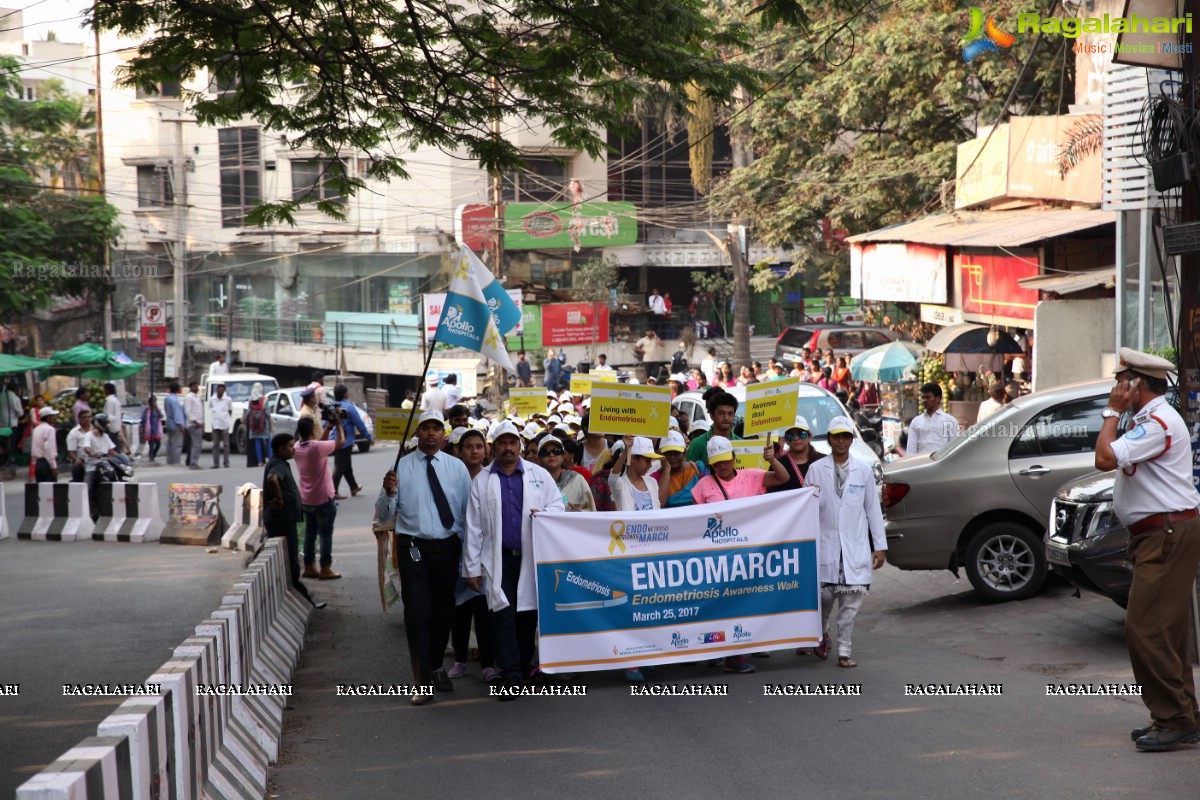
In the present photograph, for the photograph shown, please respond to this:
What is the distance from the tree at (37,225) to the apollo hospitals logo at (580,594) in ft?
68.9

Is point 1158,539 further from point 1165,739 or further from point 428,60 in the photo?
point 428,60

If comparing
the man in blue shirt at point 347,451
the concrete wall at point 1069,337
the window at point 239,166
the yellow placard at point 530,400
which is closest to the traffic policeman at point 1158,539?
the yellow placard at point 530,400

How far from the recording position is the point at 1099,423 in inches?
422

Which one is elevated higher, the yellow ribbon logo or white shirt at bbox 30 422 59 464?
the yellow ribbon logo

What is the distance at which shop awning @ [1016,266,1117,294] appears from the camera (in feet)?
61.0

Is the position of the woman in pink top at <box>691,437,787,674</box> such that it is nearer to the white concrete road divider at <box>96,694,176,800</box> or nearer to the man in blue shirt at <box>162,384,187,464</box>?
the white concrete road divider at <box>96,694,176,800</box>

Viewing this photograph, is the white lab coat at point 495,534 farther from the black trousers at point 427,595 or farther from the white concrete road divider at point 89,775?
the white concrete road divider at point 89,775

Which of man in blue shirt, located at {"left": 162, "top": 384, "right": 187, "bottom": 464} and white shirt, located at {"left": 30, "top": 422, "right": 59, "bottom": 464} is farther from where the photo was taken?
man in blue shirt, located at {"left": 162, "top": 384, "right": 187, "bottom": 464}

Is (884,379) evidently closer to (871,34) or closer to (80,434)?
(871,34)

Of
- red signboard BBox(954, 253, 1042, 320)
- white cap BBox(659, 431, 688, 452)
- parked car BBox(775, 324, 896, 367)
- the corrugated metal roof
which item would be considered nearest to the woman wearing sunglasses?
white cap BBox(659, 431, 688, 452)

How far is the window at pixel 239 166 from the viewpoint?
150 ft

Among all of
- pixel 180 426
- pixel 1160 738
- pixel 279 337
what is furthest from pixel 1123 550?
pixel 279 337

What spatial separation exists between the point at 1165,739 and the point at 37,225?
26.6 m

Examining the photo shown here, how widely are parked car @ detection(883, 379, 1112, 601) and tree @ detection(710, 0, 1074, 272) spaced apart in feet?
51.1
